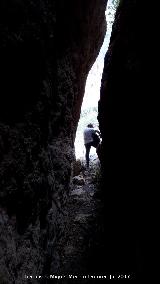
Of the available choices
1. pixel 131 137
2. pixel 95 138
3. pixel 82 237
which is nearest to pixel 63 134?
pixel 131 137

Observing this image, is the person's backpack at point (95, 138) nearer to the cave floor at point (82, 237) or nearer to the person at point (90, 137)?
the person at point (90, 137)

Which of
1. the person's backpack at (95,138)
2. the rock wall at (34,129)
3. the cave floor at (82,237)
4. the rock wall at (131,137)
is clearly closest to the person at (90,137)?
the person's backpack at (95,138)

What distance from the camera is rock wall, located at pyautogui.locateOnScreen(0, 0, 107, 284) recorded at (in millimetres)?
3752

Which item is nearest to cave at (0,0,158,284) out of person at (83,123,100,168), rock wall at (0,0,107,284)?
rock wall at (0,0,107,284)

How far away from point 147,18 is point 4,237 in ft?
16.6

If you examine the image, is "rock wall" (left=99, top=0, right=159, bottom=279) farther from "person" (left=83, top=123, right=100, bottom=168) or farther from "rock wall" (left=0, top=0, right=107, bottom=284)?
"person" (left=83, top=123, right=100, bottom=168)

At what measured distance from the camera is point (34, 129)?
4582 millimetres

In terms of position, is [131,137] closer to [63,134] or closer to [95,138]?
[63,134]

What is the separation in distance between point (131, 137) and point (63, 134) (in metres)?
1.67

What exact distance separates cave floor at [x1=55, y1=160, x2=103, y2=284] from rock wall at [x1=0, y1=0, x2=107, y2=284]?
1.45m

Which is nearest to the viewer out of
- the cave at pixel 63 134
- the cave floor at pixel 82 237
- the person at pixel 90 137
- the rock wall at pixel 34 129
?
the rock wall at pixel 34 129

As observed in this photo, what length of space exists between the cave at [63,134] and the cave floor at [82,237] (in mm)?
87

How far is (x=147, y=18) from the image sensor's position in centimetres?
598

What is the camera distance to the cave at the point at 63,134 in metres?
3.89
